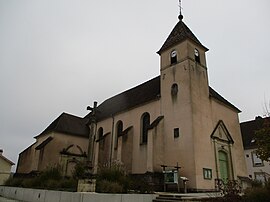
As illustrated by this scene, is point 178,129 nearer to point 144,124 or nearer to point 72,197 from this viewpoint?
point 144,124

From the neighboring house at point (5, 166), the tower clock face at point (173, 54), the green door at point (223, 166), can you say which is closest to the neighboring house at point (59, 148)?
the neighboring house at point (5, 166)

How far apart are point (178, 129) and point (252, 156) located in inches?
651

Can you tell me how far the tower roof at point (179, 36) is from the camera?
19.6m

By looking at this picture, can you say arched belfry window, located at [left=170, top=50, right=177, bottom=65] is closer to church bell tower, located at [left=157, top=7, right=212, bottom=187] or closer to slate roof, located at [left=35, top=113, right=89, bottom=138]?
church bell tower, located at [left=157, top=7, right=212, bottom=187]

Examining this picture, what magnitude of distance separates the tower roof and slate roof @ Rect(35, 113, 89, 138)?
13.8 metres

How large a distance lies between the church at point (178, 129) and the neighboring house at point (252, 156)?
7463 millimetres

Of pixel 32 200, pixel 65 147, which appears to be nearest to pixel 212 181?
pixel 32 200

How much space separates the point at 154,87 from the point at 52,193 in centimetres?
1449

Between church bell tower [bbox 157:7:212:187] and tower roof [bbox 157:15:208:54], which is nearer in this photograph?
church bell tower [bbox 157:7:212:187]

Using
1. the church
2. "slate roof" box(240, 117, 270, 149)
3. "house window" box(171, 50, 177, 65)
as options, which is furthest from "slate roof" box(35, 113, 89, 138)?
"slate roof" box(240, 117, 270, 149)

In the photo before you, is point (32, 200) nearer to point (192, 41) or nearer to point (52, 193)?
point (52, 193)

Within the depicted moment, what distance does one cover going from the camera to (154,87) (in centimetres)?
2234

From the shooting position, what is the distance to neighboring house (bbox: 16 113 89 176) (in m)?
23.7

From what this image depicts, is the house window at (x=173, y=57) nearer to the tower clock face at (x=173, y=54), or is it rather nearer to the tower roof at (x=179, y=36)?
the tower clock face at (x=173, y=54)
